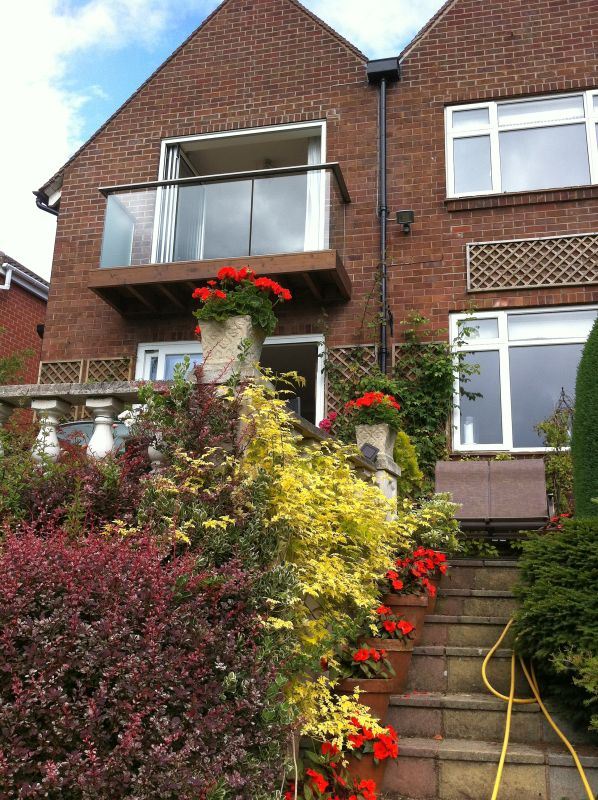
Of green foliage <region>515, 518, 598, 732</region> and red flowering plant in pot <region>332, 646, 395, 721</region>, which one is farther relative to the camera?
red flowering plant in pot <region>332, 646, 395, 721</region>

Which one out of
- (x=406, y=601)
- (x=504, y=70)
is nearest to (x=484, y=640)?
(x=406, y=601)

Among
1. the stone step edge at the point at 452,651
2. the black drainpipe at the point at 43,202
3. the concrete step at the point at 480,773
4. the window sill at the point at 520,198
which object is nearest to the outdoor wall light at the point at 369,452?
the stone step edge at the point at 452,651

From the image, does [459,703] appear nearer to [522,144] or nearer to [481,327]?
[481,327]

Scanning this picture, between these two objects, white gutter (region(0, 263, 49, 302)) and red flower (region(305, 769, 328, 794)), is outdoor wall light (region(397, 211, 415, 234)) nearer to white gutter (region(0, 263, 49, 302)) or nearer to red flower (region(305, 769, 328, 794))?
red flower (region(305, 769, 328, 794))

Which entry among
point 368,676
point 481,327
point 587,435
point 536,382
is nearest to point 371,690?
point 368,676

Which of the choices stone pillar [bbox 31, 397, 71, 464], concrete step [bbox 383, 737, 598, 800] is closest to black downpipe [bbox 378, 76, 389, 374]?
stone pillar [bbox 31, 397, 71, 464]

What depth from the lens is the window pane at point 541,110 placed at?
32.0 ft

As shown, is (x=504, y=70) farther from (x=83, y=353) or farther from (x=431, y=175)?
(x=83, y=353)

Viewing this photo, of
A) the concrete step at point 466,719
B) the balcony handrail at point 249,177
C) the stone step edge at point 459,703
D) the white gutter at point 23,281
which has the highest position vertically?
the white gutter at point 23,281

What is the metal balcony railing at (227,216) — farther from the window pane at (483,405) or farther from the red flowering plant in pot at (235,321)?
the red flowering plant in pot at (235,321)

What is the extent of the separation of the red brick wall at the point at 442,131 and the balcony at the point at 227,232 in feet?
3.13

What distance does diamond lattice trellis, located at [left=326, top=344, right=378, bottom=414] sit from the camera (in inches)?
372

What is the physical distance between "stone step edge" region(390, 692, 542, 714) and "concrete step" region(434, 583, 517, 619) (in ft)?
3.28

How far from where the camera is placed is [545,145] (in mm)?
9750
